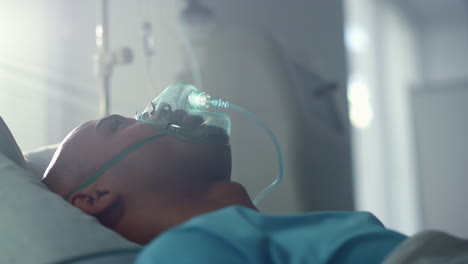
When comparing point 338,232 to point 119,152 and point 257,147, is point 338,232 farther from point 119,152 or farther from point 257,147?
point 257,147

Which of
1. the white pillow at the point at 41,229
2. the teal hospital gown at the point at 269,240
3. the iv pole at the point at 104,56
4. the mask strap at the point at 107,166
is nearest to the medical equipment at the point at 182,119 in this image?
the mask strap at the point at 107,166

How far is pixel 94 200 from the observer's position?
0.83 m

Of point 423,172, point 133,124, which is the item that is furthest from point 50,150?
point 423,172

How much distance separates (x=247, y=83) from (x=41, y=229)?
3.95ft

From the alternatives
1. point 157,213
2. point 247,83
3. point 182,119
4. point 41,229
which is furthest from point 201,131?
point 247,83

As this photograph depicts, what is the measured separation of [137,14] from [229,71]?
377mm

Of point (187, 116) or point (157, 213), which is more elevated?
point (187, 116)

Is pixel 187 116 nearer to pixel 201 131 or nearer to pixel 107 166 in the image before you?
pixel 201 131

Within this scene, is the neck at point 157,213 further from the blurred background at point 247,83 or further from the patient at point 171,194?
the blurred background at point 247,83

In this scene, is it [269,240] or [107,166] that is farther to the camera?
[107,166]

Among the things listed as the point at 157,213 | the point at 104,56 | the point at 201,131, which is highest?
the point at 104,56

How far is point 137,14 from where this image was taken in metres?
1.72

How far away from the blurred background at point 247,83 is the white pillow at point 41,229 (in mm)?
343

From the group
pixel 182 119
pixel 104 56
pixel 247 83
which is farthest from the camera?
pixel 247 83
